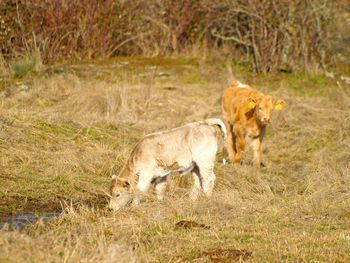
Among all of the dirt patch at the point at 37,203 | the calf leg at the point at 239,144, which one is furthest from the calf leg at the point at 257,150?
the dirt patch at the point at 37,203

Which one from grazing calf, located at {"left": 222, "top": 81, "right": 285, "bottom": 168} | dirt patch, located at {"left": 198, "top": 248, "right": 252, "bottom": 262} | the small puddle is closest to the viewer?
dirt patch, located at {"left": 198, "top": 248, "right": 252, "bottom": 262}

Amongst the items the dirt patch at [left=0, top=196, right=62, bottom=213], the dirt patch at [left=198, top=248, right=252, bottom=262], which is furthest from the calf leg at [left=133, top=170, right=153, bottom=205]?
the dirt patch at [left=198, top=248, right=252, bottom=262]

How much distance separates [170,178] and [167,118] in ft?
16.2

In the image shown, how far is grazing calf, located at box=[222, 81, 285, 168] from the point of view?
11578 mm

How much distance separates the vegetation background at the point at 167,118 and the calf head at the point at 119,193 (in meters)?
0.41

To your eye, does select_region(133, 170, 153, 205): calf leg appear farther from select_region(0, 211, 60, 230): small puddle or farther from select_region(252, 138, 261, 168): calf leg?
select_region(252, 138, 261, 168): calf leg

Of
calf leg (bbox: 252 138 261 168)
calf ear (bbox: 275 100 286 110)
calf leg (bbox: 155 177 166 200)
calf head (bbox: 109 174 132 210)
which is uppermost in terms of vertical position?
calf ear (bbox: 275 100 286 110)

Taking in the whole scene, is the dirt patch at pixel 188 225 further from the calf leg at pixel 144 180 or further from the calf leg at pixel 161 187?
the calf leg at pixel 161 187

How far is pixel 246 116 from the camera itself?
39.7 ft

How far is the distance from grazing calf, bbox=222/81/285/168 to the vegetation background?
0.68 meters

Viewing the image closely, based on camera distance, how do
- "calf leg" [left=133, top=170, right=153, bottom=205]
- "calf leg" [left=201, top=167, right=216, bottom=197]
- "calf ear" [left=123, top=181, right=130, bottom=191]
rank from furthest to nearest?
"calf leg" [left=201, top=167, right=216, bottom=197], "calf leg" [left=133, top=170, right=153, bottom=205], "calf ear" [left=123, top=181, right=130, bottom=191]

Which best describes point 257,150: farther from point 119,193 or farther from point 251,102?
point 119,193

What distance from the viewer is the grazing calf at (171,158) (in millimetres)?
8305

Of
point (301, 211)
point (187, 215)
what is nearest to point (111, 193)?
point (187, 215)
